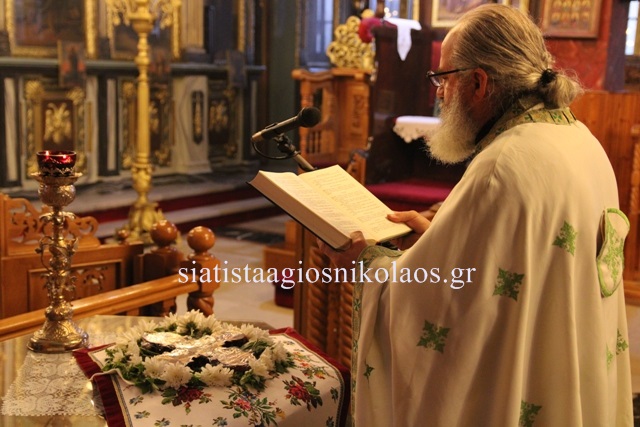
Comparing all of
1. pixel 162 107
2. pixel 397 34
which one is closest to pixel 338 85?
pixel 397 34

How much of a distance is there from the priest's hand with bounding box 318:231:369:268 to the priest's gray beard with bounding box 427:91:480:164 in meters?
0.30

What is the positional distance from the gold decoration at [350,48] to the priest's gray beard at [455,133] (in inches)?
207

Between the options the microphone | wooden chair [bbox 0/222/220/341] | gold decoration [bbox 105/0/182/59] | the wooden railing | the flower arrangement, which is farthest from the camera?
gold decoration [bbox 105/0/182/59]

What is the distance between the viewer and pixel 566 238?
1781mm

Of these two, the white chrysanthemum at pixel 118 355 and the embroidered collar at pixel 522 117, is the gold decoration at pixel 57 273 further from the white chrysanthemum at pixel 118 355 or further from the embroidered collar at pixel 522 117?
the embroidered collar at pixel 522 117

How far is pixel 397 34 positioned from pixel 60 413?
4736mm

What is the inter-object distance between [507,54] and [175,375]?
0.98 meters

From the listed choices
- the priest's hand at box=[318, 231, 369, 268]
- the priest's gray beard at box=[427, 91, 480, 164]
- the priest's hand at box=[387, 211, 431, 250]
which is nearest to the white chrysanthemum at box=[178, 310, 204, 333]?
the priest's hand at box=[318, 231, 369, 268]

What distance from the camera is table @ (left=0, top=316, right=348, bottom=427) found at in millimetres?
1850

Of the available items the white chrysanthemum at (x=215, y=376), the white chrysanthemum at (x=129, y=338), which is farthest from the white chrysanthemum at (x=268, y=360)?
the white chrysanthemum at (x=129, y=338)

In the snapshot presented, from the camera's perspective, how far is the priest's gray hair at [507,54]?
1838mm

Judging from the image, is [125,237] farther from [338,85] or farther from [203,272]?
[338,85]

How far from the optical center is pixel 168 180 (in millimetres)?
8320

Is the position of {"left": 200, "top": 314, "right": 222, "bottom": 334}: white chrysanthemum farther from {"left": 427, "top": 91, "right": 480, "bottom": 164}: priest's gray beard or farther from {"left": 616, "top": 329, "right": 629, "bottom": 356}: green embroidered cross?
{"left": 616, "top": 329, "right": 629, "bottom": 356}: green embroidered cross
